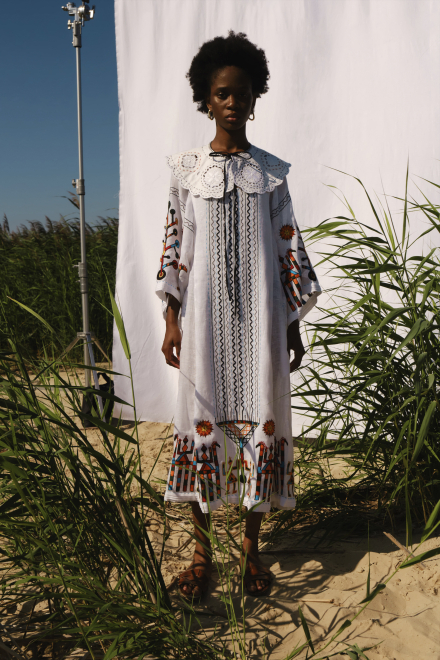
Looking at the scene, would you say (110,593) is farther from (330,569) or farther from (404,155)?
(404,155)

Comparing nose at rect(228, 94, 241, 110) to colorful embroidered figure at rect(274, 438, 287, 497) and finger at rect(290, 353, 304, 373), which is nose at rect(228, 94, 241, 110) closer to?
finger at rect(290, 353, 304, 373)

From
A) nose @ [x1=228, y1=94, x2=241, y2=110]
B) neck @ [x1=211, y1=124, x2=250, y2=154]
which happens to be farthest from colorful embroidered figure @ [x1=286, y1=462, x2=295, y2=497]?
nose @ [x1=228, y1=94, x2=241, y2=110]

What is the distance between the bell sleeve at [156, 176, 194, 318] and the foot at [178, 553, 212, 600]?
0.84 m

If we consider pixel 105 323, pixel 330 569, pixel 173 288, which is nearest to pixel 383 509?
pixel 330 569

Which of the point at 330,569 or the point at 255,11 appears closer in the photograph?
the point at 330,569

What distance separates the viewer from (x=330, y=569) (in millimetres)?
1770

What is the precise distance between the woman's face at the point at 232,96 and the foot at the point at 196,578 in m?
1.39

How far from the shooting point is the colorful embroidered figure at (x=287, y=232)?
184cm

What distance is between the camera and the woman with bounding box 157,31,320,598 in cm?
175

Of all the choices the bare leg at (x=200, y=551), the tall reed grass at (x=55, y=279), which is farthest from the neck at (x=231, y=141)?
the tall reed grass at (x=55, y=279)

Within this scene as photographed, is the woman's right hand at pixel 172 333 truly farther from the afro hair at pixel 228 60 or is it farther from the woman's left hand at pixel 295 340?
the afro hair at pixel 228 60

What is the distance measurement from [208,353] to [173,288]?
0.25 meters

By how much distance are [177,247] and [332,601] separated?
1.18 m

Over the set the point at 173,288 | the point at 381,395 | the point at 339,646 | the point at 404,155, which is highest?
the point at 404,155
